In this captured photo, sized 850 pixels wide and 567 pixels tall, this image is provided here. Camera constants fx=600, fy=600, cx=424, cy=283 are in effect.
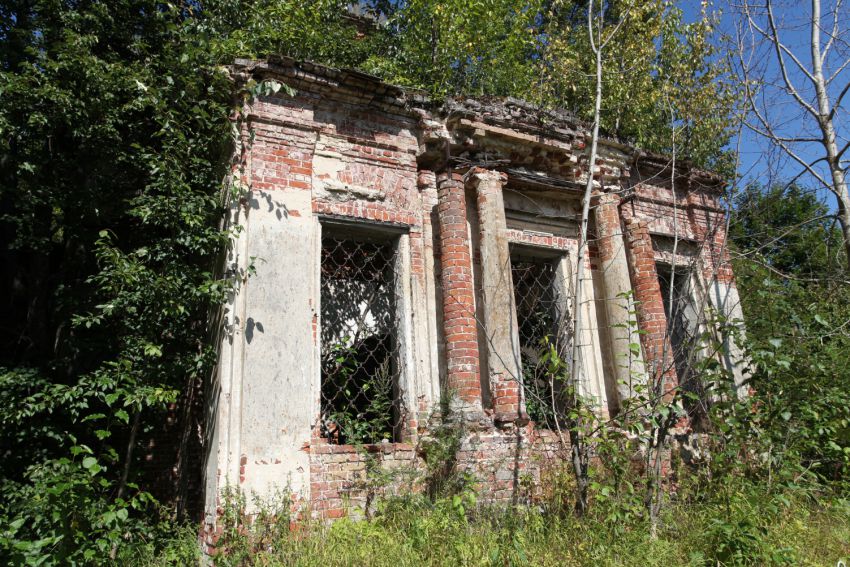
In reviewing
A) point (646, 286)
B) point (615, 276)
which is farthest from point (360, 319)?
point (646, 286)

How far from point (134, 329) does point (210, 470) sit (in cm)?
138

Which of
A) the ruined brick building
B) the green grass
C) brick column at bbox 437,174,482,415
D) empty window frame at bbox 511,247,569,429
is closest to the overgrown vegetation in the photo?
the green grass

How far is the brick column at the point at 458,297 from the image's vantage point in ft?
19.3

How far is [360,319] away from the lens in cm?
653

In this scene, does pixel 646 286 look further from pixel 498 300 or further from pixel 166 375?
pixel 166 375

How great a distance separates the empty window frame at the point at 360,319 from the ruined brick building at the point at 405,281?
0.08ft

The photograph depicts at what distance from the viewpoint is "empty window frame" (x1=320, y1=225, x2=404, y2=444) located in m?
5.88

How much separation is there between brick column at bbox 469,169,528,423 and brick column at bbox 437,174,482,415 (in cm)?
17

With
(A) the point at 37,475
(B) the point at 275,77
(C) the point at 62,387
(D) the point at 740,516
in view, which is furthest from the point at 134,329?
(D) the point at 740,516

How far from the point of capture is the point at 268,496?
4.78 metres

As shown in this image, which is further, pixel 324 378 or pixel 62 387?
pixel 324 378

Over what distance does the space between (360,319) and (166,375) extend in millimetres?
2093

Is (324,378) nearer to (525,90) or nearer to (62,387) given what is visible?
(62,387)

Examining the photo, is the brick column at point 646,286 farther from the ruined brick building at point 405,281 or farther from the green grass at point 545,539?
the green grass at point 545,539
